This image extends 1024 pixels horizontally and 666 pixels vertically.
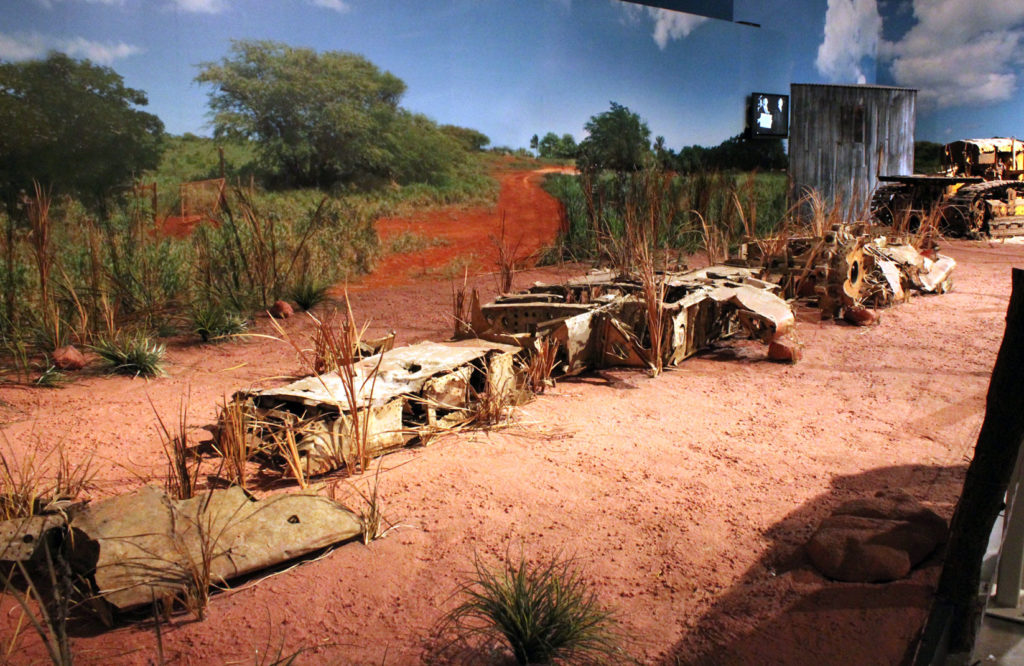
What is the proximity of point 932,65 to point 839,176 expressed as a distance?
6.31m

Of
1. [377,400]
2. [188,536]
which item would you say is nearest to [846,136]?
[377,400]

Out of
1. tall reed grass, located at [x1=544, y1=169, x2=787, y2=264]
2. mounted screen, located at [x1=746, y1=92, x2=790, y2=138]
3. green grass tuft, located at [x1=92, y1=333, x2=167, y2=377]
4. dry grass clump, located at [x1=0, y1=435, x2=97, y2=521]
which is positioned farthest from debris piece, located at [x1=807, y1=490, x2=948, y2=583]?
mounted screen, located at [x1=746, y1=92, x2=790, y2=138]

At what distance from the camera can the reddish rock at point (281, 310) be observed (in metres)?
7.68

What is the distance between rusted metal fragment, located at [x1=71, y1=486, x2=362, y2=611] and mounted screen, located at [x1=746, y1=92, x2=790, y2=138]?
11033 mm

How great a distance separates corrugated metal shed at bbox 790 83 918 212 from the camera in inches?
514

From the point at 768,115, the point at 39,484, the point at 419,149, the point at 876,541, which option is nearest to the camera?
the point at 876,541

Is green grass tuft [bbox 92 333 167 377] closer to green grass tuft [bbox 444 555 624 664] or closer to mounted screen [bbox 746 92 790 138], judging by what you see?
green grass tuft [bbox 444 555 624 664]

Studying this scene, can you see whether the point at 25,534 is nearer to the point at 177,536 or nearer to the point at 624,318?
the point at 177,536

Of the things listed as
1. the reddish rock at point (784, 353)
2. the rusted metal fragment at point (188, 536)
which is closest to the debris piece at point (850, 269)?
the reddish rock at point (784, 353)

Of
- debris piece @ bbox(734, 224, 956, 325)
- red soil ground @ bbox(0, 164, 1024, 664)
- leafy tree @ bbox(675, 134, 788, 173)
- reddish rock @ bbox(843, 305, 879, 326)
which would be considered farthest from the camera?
leafy tree @ bbox(675, 134, 788, 173)

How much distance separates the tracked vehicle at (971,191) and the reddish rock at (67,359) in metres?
10.00

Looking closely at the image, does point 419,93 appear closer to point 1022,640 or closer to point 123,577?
point 123,577

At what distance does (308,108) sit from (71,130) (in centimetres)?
246

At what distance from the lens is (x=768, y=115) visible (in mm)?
12648
